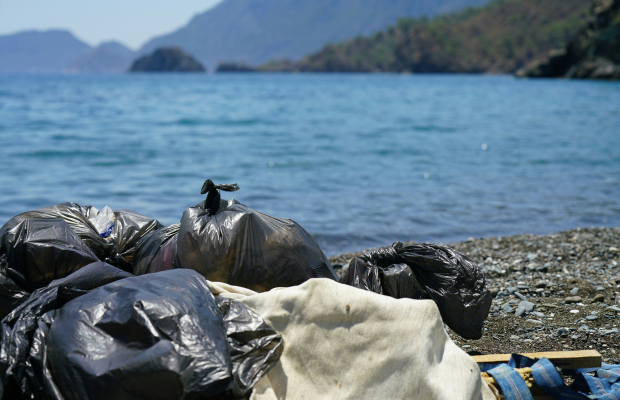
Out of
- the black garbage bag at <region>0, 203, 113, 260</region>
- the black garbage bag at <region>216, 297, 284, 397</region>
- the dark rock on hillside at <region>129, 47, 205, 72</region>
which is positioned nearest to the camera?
the black garbage bag at <region>216, 297, 284, 397</region>

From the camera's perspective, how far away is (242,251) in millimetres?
2326

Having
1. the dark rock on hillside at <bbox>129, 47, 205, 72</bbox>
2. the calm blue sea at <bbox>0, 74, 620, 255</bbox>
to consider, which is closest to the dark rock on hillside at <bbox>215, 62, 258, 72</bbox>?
the dark rock on hillside at <bbox>129, 47, 205, 72</bbox>

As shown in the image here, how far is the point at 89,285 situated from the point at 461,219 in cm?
498

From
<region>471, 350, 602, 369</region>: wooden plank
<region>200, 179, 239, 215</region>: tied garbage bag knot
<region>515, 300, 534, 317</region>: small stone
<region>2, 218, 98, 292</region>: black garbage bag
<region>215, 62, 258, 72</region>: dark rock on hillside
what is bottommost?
<region>515, 300, 534, 317</region>: small stone

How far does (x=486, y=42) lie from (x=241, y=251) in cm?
11031

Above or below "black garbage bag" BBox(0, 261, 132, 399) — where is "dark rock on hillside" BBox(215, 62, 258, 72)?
above

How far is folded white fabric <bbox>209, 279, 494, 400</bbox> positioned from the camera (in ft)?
5.84

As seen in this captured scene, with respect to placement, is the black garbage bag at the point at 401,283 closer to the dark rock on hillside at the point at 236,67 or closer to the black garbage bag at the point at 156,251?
the black garbage bag at the point at 156,251

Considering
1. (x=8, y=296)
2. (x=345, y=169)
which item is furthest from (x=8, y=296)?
(x=345, y=169)

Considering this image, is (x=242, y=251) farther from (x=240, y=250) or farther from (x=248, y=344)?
(x=248, y=344)

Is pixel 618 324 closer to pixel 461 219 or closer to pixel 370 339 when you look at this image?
pixel 370 339

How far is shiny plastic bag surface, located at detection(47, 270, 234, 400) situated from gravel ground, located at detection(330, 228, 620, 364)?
1520 millimetres

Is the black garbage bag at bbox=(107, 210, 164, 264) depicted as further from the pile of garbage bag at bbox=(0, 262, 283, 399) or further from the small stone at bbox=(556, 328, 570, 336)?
the small stone at bbox=(556, 328, 570, 336)

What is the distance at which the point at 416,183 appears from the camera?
27.9ft
